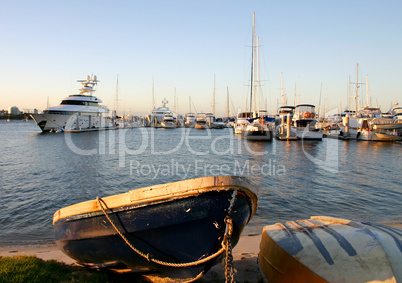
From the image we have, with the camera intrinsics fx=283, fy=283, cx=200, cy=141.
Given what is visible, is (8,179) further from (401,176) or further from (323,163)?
(401,176)

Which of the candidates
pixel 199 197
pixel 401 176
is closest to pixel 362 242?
pixel 199 197

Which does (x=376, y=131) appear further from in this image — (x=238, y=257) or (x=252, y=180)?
(x=238, y=257)

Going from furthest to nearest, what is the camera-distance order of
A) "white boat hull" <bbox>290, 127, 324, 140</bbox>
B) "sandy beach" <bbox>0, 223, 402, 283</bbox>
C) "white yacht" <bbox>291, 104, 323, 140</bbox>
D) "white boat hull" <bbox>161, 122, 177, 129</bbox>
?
"white boat hull" <bbox>161, 122, 177, 129</bbox> < "white yacht" <bbox>291, 104, 323, 140</bbox> < "white boat hull" <bbox>290, 127, 324, 140</bbox> < "sandy beach" <bbox>0, 223, 402, 283</bbox>

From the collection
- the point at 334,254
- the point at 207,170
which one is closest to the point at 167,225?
the point at 334,254

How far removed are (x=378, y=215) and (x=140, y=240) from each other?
10.5 metres

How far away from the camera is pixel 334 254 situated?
434 centimetres

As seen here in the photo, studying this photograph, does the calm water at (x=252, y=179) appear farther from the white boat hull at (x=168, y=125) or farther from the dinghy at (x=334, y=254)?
the white boat hull at (x=168, y=125)

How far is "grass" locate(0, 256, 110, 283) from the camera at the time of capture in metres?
4.37

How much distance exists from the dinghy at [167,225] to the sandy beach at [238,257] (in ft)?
4.56

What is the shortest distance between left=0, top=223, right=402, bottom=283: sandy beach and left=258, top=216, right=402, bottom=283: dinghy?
49cm

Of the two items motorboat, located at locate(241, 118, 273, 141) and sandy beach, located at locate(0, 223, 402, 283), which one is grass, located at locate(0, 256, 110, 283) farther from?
motorboat, located at locate(241, 118, 273, 141)

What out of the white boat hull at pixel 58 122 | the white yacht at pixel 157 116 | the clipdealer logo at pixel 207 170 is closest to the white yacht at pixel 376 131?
the clipdealer logo at pixel 207 170

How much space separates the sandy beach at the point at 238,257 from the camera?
555 centimetres

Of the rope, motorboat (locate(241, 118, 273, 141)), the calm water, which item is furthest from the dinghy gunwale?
motorboat (locate(241, 118, 273, 141))
